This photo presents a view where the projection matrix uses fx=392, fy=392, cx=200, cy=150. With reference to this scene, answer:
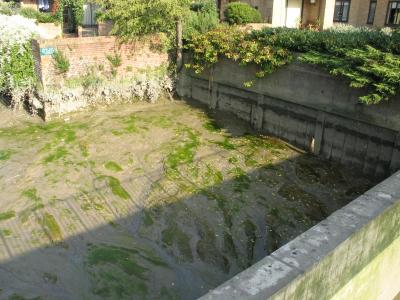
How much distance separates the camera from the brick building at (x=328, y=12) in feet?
64.8

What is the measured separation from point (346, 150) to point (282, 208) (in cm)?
325

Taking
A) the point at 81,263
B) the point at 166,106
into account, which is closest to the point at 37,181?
the point at 81,263

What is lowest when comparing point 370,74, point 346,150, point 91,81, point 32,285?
point 32,285

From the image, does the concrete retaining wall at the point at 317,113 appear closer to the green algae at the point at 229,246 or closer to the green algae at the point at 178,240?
the green algae at the point at 229,246

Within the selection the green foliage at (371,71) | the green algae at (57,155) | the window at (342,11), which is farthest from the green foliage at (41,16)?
the window at (342,11)

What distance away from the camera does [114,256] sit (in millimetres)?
7051

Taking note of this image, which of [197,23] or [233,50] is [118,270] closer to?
[233,50]

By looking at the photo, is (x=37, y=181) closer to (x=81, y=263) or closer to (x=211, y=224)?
(x=81, y=263)

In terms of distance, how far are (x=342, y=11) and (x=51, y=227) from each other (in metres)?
20.3

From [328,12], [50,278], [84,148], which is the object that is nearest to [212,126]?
[84,148]

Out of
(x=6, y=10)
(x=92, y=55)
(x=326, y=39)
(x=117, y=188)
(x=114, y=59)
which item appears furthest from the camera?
(x=6, y=10)

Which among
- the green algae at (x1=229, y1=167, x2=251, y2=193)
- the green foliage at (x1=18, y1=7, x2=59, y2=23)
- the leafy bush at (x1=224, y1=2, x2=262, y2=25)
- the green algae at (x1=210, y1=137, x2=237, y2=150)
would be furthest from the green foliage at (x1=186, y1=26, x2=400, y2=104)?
the green foliage at (x1=18, y1=7, x2=59, y2=23)

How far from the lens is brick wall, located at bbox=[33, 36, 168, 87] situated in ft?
42.8

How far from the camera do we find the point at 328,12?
19.9 metres
